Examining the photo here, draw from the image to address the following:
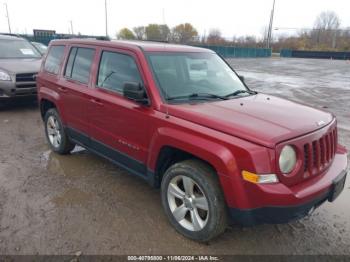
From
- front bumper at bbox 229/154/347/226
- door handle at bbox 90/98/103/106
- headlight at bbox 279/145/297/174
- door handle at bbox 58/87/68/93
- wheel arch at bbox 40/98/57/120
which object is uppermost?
door handle at bbox 58/87/68/93

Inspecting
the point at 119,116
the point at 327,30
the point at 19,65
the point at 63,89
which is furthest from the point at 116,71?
the point at 327,30

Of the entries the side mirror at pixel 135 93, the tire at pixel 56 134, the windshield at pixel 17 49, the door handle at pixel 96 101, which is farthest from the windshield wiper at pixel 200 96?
the windshield at pixel 17 49

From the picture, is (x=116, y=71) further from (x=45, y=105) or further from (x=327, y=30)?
(x=327, y=30)

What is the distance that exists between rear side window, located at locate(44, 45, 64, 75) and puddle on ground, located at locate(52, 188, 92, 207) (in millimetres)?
2005

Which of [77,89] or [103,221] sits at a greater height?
[77,89]

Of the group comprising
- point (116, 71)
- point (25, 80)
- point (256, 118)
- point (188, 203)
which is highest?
point (116, 71)

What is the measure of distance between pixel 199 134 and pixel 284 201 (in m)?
0.90

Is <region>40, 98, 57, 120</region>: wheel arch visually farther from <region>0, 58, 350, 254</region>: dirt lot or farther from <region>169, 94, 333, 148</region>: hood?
<region>169, 94, 333, 148</region>: hood

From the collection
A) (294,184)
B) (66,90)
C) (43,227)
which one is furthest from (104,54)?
(294,184)

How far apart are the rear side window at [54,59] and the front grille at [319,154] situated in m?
3.86

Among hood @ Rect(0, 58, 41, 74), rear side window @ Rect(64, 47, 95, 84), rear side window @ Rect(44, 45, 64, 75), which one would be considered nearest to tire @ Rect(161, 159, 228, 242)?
rear side window @ Rect(64, 47, 95, 84)

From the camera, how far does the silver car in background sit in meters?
7.84

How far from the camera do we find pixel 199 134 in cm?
284

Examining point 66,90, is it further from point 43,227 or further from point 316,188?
point 316,188
